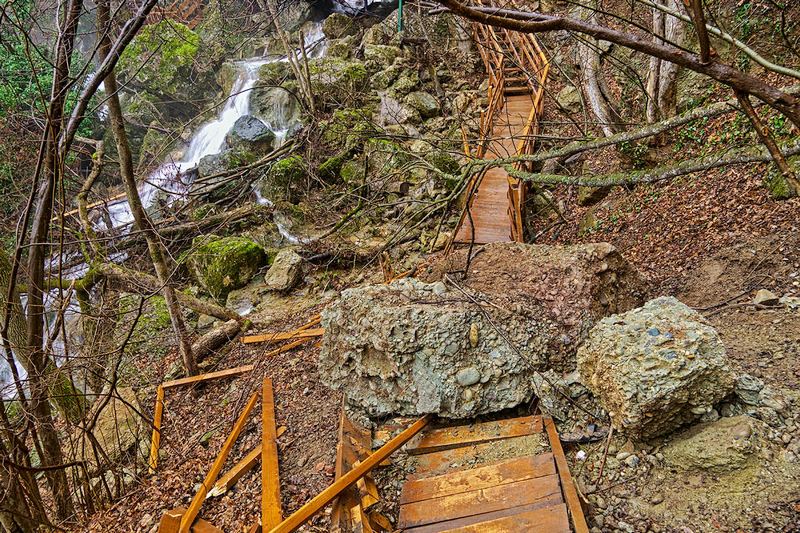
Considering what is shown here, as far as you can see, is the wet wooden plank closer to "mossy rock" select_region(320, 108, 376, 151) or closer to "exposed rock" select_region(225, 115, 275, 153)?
"mossy rock" select_region(320, 108, 376, 151)

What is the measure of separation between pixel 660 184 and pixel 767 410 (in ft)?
14.0

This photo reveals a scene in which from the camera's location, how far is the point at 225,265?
8.39 m

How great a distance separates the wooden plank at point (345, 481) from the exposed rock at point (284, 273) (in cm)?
516

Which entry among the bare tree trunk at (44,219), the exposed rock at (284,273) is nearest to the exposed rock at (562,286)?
the bare tree trunk at (44,219)

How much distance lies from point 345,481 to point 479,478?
35.5 inches

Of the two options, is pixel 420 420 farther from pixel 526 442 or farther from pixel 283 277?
pixel 283 277

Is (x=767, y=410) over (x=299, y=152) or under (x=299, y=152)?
under

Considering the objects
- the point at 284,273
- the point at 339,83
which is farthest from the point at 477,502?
the point at 339,83

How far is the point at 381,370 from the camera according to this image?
3.53 meters

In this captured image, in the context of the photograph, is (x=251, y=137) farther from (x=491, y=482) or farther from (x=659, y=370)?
(x=659, y=370)

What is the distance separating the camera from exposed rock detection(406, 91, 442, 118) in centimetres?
1035

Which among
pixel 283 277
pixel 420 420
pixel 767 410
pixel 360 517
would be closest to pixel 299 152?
pixel 283 277

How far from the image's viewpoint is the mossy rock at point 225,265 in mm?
8398

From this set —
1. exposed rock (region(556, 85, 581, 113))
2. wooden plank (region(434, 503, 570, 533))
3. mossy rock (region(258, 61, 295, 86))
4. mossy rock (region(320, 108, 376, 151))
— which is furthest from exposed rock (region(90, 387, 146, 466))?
mossy rock (region(258, 61, 295, 86))
